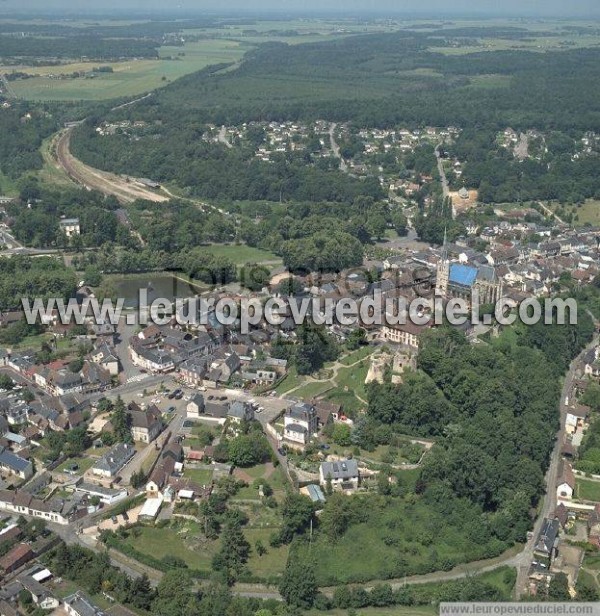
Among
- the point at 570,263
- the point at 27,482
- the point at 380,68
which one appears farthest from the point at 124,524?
the point at 380,68

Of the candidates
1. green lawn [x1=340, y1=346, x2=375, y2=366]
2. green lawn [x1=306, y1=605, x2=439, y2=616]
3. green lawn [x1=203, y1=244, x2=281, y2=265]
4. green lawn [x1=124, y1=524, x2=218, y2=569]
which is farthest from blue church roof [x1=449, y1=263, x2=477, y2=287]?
green lawn [x1=306, y1=605, x2=439, y2=616]

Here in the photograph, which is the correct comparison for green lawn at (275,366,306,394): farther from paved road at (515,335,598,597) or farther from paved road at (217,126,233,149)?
Result: paved road at (217,126,233,149)

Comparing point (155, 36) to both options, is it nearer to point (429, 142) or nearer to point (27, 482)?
point (429, 142)

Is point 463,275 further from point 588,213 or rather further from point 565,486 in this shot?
point 588,213

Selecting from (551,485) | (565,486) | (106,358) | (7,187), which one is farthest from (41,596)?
(7,187)

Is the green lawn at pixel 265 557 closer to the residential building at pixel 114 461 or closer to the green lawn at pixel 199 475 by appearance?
the green lawn at pixel 199 475

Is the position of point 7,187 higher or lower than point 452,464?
higher
